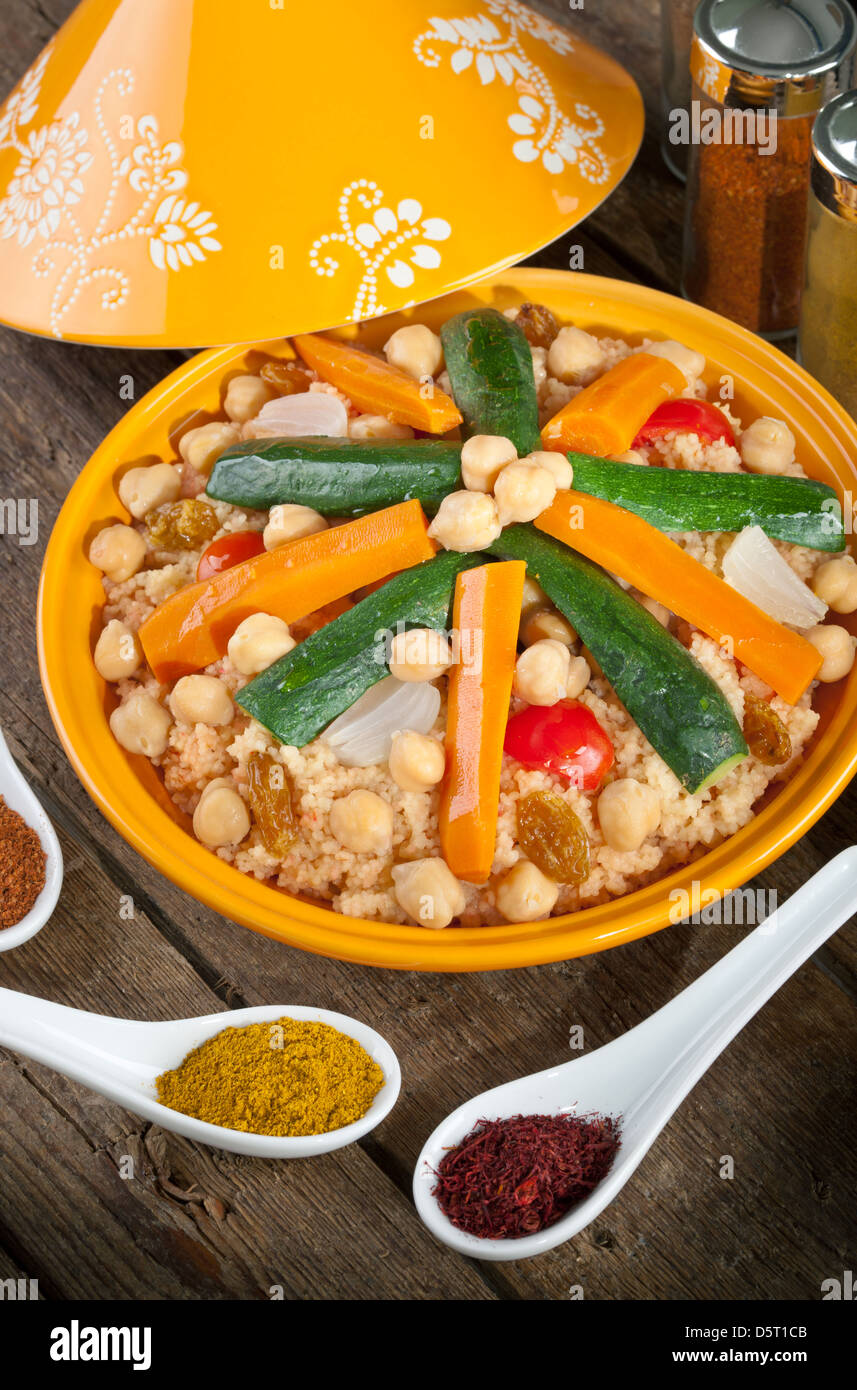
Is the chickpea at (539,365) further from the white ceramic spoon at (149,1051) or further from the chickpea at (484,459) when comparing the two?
the white ceramic spoon at (149,1051)

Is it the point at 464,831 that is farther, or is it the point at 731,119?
the point at 731,119

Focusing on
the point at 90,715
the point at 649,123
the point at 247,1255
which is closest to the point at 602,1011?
the point at 247,1255

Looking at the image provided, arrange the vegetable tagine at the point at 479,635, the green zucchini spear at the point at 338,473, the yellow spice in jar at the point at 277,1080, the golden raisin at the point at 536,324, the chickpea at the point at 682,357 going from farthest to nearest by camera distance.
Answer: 1. the golden raisin at the point at 536,324
2. the chickpea at the point at 682,357
3. the green zucchini spear at the point at 338,473
4. the vegetable tagine at the point at 479,635
5. the yellow spice in jar at the point at 277,1080

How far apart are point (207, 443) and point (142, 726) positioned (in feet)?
2.14

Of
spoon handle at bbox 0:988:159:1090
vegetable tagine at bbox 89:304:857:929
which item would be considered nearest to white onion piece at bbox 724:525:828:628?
vegetable tagine at bbox 89:304:857:929

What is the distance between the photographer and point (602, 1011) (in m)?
2.45

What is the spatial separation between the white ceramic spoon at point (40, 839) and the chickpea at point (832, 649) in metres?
1.47

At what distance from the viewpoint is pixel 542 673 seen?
233 cm

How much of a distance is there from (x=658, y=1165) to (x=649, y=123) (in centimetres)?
269

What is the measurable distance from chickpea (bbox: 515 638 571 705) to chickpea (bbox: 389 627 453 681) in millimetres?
134

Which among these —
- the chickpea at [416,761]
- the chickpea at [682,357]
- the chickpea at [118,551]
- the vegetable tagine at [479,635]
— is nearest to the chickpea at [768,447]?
the vegetable tagine at [479,635]

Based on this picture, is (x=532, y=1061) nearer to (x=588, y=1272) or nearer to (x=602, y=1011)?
(x=602, y=1011)

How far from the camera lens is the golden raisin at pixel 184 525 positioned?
2.69 metres

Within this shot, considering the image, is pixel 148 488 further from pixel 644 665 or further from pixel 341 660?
pixel 644 665
